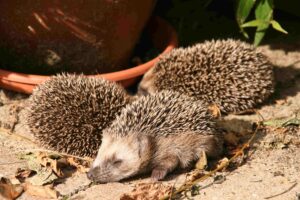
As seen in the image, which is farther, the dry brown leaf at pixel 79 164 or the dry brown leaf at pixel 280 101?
the dry brown leaf at pixel 280 101

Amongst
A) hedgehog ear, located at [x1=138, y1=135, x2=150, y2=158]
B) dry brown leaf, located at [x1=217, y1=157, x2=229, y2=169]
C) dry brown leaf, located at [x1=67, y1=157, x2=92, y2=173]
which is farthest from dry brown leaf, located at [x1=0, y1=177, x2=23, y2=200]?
dry brown leaf, located at [x1=217, y1=157, x2=229, y2=169]

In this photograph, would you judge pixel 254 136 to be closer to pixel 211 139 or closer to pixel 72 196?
pixel 211 139

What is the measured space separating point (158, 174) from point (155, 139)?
0.28 m

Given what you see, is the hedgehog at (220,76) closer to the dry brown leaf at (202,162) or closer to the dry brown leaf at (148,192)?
the dry brown leaf at (202,162)

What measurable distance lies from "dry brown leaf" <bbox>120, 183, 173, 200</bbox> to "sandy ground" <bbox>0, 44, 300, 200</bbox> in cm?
18

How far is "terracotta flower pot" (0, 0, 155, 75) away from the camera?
516cm

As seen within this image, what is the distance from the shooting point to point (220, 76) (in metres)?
5.19

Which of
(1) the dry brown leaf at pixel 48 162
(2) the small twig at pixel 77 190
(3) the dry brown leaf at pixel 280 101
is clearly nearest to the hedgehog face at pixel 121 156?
(2) the small twig at pixel 77 190

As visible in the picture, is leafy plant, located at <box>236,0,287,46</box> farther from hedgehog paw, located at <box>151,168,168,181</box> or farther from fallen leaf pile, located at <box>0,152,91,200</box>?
fallen leaf pile, located at <box>0,152,91,200</box>

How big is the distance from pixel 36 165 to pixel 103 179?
641 millimetres

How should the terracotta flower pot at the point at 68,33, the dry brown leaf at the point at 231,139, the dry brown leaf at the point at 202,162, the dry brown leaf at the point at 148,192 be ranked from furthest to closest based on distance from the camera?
the terracotta flower pot at the point at 68,33
the dry brown leaf at the point at 231,139
the dry brown leaf at the point at 202,162
the dry brown leaf at the point at 148,192

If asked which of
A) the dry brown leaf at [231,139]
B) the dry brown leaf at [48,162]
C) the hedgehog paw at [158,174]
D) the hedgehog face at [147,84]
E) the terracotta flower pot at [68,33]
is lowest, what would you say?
the hedgehog paw at [158,174]

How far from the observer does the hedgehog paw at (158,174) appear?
432cm

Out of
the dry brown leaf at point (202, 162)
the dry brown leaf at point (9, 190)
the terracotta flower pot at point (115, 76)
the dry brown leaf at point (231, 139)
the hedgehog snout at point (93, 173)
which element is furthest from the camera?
the terracotta flower pot at point (115, 76)
